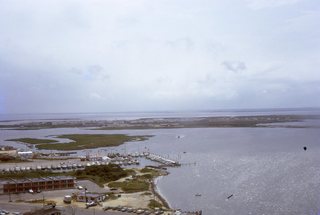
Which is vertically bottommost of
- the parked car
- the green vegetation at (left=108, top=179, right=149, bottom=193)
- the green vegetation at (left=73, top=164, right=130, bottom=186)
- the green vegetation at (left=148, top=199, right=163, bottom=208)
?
the green vegetation at (left=148, top=199, right=163, bottom=208)

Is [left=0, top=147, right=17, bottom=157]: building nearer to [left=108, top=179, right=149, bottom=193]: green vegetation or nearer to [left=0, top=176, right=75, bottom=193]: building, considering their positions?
[left=0, top=176, right=75, bottom=193]: building

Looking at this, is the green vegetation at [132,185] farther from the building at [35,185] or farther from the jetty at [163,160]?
the jetty at [163,160]

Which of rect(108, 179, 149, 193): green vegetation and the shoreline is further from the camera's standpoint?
rect(108, 179, 149, 193): green vegetation


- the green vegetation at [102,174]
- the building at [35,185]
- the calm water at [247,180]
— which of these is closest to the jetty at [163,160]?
the calm water at [247,180]

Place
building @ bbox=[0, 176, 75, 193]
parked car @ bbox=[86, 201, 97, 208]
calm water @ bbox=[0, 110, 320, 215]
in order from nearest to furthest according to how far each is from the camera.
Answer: parked car @ bbox=[86, 201, 97, 208], calm water @ bbox=[0, 110, 320, 215], building @ bbox=[0, 176, 75, 193]

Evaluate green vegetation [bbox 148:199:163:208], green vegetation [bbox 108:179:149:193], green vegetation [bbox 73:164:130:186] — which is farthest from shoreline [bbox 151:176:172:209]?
green vegetation [bbox 73:164:130:186]
